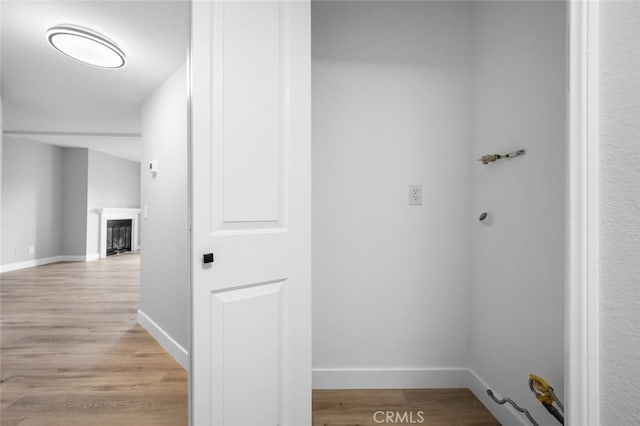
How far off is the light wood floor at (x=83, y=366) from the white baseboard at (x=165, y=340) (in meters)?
0.04

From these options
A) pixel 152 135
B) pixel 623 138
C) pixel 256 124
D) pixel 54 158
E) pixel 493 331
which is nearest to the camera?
pixel 623 138

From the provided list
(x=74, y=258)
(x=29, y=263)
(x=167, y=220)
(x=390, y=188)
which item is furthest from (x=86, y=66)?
(x=74, y=258)

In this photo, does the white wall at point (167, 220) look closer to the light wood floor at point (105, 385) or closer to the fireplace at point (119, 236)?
the light wood floor at point (105, 385)

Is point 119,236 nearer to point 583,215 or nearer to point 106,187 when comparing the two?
point 106,187

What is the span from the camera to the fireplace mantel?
7211 mm

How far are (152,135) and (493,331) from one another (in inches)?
120

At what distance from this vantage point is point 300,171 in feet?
4.49

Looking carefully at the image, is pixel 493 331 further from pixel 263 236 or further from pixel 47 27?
pixel 47 27

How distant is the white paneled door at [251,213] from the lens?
115 centimetres

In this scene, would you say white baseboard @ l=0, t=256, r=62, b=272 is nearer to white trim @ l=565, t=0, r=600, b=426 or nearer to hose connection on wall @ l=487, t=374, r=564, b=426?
hose connection on wall @ l=487, t=374, r=564, b=426

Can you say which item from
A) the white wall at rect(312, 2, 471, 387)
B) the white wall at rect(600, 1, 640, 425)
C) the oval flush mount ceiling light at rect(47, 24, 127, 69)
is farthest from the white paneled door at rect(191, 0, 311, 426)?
the oval flush mount ceiling light at rect(47, 24, 127, 69)

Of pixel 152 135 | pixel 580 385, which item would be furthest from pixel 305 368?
pixel 152 135

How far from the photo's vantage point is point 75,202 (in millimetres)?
6840

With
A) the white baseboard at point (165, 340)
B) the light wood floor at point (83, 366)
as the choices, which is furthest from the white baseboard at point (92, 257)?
the white baseboard at point (165, 340)
